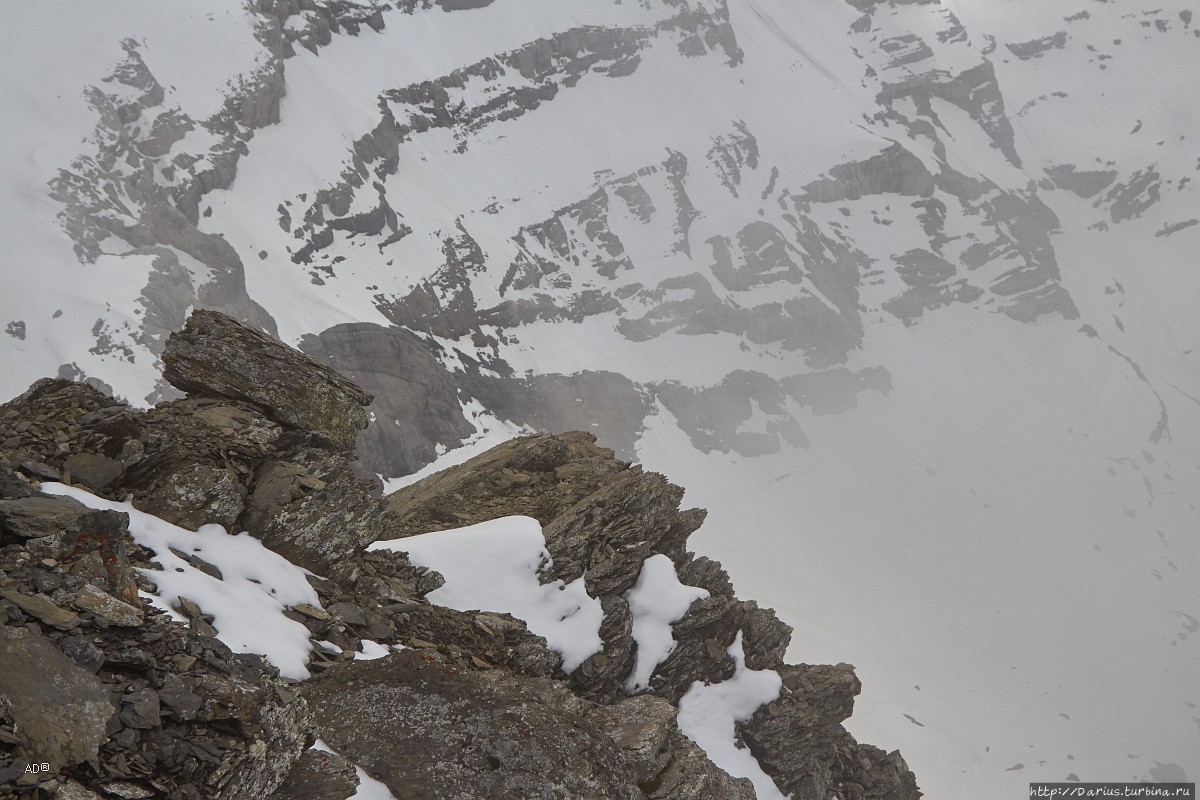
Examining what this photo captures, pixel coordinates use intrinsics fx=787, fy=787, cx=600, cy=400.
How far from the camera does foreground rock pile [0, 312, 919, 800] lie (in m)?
7.29

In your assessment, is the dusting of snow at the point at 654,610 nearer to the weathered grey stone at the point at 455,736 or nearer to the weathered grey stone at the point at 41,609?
the weathered grey stone at the point at 455,736

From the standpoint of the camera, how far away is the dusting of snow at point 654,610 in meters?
19.0

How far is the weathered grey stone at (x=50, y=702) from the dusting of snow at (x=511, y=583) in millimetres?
8852

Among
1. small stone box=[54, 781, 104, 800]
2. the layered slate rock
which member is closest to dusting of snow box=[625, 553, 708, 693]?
the layered slate rock


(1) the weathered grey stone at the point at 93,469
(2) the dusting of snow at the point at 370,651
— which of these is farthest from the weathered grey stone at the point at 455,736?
(1) the weathered grey stone at the point at 93,469

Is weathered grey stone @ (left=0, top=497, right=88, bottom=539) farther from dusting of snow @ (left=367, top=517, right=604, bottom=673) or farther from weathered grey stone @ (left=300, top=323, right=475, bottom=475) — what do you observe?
weathered grey stone @ (left=300, top=323, right=475, bottom=475)

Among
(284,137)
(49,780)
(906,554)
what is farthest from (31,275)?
(906,554)

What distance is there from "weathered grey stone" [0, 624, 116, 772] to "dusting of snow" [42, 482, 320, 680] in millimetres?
2230

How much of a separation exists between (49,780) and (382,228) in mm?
153216

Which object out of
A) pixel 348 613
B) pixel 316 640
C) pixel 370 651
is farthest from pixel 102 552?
pixel 348 613

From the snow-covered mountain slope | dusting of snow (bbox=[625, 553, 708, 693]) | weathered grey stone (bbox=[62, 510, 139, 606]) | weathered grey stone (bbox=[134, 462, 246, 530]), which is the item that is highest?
weathered grey stone (bbox=[62, 510, 139, 606])

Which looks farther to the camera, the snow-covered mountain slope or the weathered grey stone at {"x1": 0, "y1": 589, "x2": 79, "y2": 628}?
the snow-covered mountain slope

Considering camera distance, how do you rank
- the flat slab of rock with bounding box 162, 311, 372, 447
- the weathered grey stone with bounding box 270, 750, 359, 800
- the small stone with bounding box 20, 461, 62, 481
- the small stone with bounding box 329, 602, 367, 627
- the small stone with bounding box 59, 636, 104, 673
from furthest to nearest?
the flat slab of rock with bounding box 162, 311, 372, 447
the small stone with bounding box 329, 602, 367, 627
the small stone with bounding box 20, 461, 62, 481
the weathered grey stone with bounding box 270, 750, 359, 800
the small stone with bounding box 59, 636, 104, 673

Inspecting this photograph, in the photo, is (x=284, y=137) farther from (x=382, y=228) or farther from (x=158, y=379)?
(x=158, y=379)
